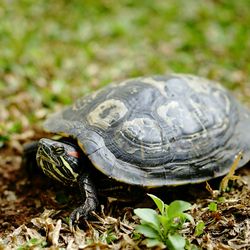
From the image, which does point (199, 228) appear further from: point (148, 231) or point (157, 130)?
point (157, 130)

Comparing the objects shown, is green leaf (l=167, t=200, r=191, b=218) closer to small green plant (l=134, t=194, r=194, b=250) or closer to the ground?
small green plant (l=134, t=194, r=194, b=250)

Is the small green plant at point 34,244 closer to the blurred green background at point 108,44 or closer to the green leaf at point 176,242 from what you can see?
the green leaf at point 176,242

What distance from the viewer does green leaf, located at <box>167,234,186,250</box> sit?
2863mm

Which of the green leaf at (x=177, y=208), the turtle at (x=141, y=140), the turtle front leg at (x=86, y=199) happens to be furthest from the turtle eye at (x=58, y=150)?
the green leaf at (x=177, y=208)

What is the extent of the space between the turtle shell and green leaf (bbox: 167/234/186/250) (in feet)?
2.21

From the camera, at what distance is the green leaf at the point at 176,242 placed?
2863mm

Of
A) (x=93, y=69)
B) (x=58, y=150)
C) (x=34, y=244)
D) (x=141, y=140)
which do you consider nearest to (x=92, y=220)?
(x=34, y=244)

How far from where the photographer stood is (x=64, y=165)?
3.59 m

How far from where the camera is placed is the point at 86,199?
3490mm

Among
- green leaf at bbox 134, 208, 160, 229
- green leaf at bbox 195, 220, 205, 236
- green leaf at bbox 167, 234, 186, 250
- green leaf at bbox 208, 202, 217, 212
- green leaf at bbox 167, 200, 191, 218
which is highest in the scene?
green leaf at bbox 167, 200, 191, 218

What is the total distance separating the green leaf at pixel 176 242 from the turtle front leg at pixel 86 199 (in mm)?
786

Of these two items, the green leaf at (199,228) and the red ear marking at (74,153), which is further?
the red ear marking at (74,153)

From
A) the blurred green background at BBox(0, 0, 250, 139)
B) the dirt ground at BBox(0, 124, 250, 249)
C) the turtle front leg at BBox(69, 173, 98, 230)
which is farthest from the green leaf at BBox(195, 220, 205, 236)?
the blurred green background at BBox(0, 0, 250, 139)

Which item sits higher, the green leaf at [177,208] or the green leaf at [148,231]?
the green leaf at [177,208]
